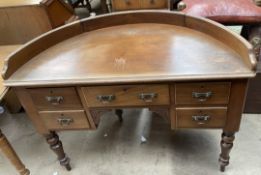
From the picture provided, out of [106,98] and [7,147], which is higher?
[106,98]

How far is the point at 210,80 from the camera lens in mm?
999

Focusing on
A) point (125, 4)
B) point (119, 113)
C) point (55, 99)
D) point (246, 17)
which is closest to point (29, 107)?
point (55, 99)

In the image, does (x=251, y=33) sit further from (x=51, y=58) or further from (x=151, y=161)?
(x=51, y=58)

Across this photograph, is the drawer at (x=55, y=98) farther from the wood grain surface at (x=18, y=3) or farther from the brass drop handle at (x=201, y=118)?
the wood grain surface at (x=18, y=3)

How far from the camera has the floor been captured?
1.47 meters

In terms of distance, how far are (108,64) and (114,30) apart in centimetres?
36

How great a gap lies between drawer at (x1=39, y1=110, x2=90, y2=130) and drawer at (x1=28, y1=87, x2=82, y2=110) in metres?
0.03

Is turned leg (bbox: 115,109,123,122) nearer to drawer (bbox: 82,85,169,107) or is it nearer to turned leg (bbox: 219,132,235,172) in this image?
drawer (bbox: 82,85,169,107)

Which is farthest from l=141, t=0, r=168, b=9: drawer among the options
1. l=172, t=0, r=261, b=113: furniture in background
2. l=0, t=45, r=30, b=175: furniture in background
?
l=0, t=45, r=30, b=175: furniture in background

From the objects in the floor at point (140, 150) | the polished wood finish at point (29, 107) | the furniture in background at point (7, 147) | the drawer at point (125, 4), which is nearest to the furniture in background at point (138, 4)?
the drawer at point (125, 4)

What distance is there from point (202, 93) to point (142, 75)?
0.87ft

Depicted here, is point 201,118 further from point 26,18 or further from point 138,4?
point 138,4

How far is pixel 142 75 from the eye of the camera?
40.5 inches

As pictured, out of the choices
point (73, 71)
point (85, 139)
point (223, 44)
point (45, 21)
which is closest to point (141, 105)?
point (73, 71)
